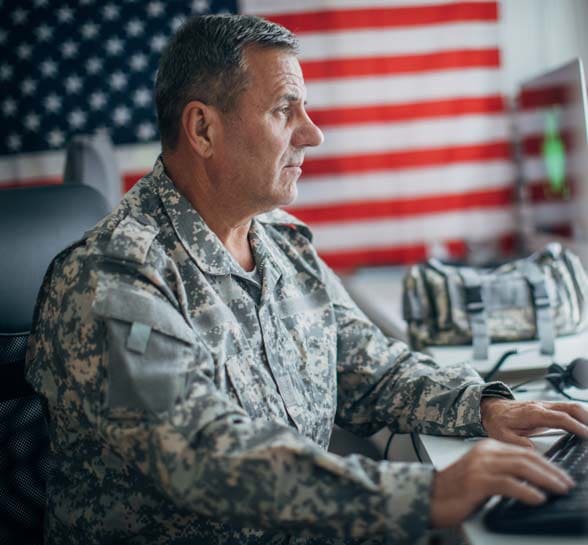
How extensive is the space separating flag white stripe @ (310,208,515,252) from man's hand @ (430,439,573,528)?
79.4 inches

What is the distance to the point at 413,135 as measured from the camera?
2.83 meters

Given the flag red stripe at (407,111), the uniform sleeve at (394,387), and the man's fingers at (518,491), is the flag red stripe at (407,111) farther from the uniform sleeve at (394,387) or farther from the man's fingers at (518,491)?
the man's fingers at (518,491)

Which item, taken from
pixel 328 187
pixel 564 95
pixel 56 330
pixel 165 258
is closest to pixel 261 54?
pixel 165 258

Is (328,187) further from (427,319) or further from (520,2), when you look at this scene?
(427,319)

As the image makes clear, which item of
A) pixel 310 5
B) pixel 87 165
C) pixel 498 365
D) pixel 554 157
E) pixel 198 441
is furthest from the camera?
pixel 310 5

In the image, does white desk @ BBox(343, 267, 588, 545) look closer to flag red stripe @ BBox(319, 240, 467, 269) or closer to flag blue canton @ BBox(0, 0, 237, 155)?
flag red stripe @ BBox(319, 240, 467, 269)

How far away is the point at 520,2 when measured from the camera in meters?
2.79

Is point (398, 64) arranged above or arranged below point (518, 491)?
above

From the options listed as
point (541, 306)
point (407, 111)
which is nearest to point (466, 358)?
point (541, 306)

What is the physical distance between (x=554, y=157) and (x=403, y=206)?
629mm

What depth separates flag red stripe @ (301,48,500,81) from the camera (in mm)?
2775

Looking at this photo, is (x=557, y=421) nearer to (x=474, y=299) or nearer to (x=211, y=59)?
(x=474, y=299)

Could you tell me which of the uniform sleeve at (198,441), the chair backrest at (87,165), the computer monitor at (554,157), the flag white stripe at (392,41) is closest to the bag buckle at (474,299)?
the computer monitor at (554,157)

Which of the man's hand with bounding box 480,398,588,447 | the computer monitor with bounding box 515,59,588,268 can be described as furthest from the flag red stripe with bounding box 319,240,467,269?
the man's hand with bounding box 480,398,588,447
